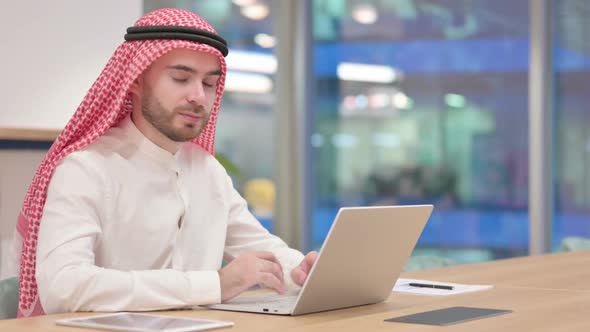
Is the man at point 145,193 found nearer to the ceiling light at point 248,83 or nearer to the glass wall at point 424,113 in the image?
the glass wall at point 424,113

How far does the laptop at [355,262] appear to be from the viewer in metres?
1.94

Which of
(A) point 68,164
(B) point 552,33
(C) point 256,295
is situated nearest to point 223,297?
(C) point 256,295

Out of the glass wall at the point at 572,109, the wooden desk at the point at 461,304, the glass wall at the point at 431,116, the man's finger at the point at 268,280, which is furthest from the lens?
the glass wall at the point at 431,116

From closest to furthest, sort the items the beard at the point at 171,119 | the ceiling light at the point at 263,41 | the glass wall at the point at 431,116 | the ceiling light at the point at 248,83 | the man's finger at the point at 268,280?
the man's finger at the point at 268,280 → the beard at the point at 171,119 → the glass wall at the point at 431,116 → the ceiling light at the point at 248,83 → the ceiling light at the point at 263,41

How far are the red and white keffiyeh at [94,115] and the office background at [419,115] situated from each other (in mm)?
5006

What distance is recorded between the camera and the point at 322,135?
7.82m

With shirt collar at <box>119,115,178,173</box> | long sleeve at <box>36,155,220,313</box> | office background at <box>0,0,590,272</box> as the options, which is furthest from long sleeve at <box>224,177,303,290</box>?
office background at <box>0,0,590,272</box>

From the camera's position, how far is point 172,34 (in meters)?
2.33

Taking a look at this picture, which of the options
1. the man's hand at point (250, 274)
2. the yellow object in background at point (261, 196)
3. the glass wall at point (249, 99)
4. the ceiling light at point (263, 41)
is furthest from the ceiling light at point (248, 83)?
the man's hand at point (250, 274)

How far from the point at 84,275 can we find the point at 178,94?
1.78 ft

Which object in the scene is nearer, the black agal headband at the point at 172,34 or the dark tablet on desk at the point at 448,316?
the dark tablet on desk at the point at 448,316

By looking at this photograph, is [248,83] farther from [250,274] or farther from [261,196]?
[250,274]

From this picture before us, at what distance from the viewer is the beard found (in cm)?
236

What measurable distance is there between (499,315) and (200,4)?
238 inches
